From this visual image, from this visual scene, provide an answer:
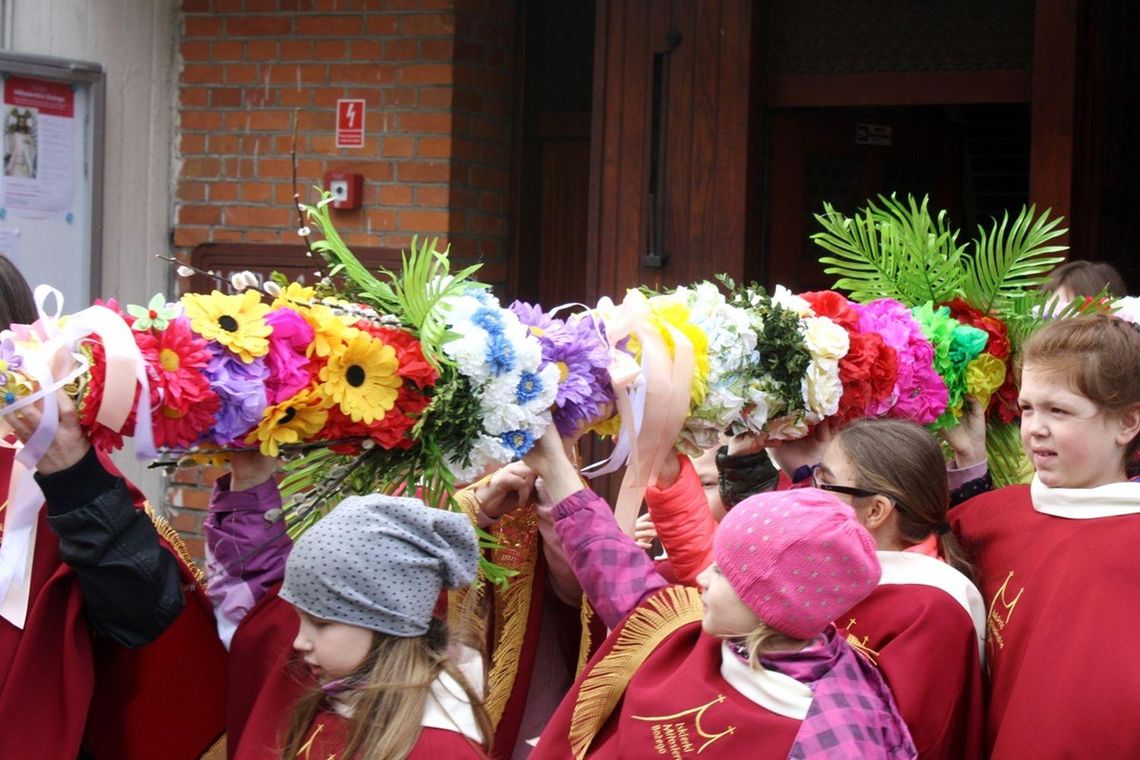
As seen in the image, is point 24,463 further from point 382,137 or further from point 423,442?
point 382,137

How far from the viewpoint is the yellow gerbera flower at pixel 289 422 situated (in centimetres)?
262

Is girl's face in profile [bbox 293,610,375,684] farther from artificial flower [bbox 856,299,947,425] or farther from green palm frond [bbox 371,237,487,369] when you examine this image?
artificial flower [bbox 856,299,947,425]

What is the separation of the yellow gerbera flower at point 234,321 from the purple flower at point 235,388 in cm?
2

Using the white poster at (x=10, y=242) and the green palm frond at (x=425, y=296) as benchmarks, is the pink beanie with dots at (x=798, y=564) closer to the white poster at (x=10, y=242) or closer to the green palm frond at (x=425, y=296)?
the green palm frond at (x=425, y=296)

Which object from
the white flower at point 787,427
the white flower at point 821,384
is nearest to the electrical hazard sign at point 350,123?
the white flower at point 787,427

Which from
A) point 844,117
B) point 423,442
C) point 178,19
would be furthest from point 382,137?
point 423,442

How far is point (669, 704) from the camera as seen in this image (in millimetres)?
2559

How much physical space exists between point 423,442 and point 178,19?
4.00 meters

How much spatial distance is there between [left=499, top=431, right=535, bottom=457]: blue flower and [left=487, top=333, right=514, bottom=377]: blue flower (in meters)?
0.11

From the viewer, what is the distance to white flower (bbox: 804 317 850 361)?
3.24 metres

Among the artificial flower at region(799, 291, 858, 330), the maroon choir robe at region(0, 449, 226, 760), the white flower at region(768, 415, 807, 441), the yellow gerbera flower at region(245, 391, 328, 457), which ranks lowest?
the maroon choir robe at region(0, 449, 226, 760)

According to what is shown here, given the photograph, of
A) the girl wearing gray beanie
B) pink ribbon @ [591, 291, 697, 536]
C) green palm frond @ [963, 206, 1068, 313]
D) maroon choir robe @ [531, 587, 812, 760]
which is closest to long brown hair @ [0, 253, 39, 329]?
the girl wearing gray beanie

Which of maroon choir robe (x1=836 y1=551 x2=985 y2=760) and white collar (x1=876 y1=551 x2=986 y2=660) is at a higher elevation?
white collar (x1=876 y1=551 x2=986 y2=660)

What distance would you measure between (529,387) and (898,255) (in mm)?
1236
